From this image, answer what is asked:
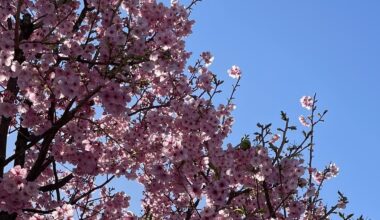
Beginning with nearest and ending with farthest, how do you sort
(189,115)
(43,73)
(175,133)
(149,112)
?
(43,73) → (189,115) → (175,133) → (149,112)

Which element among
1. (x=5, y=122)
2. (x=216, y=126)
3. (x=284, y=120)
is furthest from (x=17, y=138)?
(x=284, y=120)

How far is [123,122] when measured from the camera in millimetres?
11625

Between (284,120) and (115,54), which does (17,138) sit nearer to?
(115,54)

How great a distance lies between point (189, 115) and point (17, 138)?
3.95 metres

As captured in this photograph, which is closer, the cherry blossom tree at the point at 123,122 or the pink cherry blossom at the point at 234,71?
the cherry blossom tree at the point at 123,122

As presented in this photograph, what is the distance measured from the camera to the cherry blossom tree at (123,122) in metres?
7.98

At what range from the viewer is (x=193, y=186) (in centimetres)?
898

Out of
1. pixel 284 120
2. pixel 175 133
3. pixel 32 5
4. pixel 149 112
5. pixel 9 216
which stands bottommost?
pixel 9 216

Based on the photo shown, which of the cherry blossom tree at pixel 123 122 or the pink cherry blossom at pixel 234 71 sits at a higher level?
the pink cherry blossom at pixel 234 71

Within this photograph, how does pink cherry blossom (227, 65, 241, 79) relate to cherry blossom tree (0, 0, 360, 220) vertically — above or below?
above

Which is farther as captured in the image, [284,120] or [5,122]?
[5,122]

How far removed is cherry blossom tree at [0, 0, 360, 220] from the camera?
26.2ft

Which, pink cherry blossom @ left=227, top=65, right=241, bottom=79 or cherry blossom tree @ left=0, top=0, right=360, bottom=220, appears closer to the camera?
cherry blossom tree @ left=0, top=0, right=360, bottom=220

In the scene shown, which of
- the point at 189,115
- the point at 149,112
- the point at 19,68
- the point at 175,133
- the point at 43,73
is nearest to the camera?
the point at 19,68
